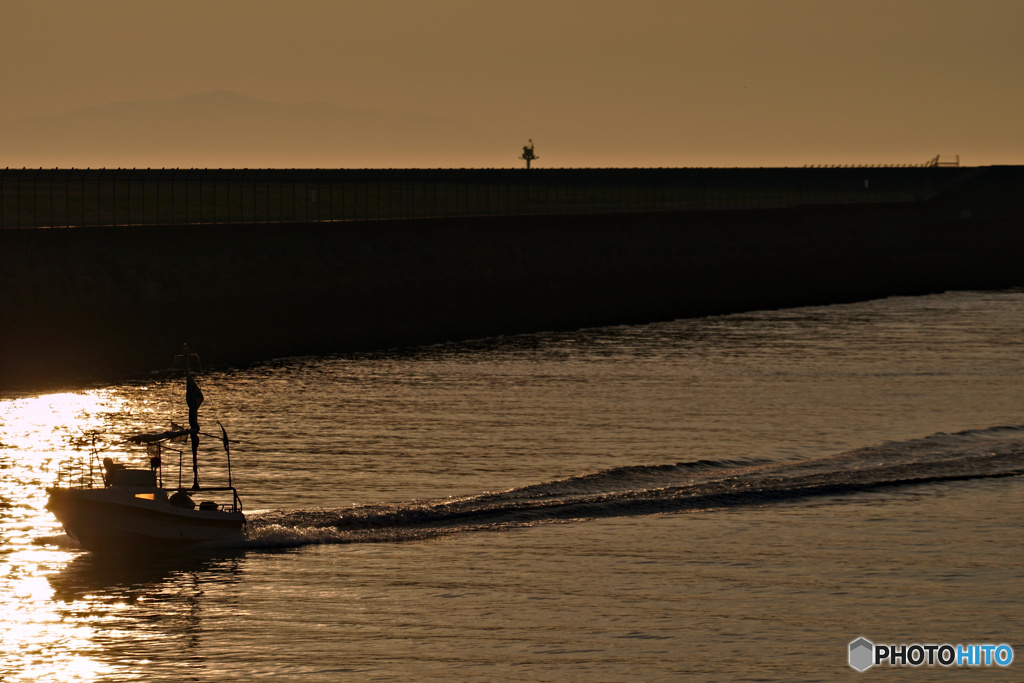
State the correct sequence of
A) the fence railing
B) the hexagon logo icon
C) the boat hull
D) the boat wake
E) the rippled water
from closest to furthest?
the hexagon logo icon
the rippled water
the boat hull
the boat wake
the fence railing

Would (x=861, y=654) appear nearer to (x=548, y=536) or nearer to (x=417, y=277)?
(x=548, y=536)

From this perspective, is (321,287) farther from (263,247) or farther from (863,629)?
(863,629)

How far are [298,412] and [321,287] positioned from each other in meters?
37.7

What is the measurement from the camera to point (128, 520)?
31.7 m

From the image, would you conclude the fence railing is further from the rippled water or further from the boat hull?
the boat hull

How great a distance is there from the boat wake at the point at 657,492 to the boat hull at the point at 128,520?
102 cm

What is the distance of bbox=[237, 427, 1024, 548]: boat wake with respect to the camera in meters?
33.5

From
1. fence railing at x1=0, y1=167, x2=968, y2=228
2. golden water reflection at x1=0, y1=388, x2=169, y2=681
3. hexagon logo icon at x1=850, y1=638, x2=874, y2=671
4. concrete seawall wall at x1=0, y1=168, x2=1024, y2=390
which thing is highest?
fence railing at x1=0, y1=167, x2=968, y2=228

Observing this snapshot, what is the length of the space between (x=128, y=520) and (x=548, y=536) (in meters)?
9.40

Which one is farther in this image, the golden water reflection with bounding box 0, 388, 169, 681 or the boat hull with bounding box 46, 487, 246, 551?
the boat hull with bounding box 46, 487, 246, 551

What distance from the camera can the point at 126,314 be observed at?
7531 centimetres

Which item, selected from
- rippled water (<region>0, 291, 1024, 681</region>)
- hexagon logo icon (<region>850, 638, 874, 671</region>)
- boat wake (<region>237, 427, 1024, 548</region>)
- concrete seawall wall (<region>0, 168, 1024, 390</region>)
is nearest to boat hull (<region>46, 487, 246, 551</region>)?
rippled water (<region>0, 291, 1024, 681</region>)

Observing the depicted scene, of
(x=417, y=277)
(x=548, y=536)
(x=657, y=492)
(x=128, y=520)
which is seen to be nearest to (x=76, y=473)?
(x=128, y=520)

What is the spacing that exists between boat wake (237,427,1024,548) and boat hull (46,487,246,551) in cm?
102
